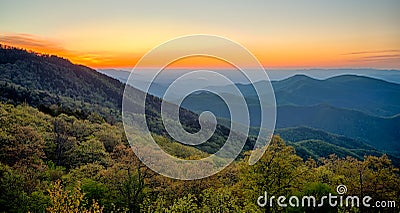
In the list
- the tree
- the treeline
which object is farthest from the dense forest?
the tree

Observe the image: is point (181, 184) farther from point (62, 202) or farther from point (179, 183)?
point (62, 202)

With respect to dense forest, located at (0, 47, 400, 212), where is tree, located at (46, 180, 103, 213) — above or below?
above

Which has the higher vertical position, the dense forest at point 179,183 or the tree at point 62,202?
the tree at point 62,202

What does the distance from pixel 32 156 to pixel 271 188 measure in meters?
32.4

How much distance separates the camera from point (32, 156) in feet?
151

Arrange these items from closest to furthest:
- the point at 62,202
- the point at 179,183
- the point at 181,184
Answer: the point at 62,202
the point at 179,183
the point at 181,184

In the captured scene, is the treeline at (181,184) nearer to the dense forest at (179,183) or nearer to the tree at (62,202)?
the dense forest at (179,183)

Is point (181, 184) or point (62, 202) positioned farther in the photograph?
point (181, 184)

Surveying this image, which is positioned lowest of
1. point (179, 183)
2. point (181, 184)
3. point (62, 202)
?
point (181, 184)

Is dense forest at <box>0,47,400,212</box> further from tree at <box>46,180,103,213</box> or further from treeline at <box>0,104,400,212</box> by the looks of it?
tree at <box>46,180,103,213</box>

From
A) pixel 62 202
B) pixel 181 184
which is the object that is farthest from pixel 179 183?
pixel 62 202

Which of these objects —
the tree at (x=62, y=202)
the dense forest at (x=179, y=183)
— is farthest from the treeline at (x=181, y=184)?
the tree at (x=62, y=202)

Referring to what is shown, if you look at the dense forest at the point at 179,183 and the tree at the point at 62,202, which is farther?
the dense forest at the point at 179,183

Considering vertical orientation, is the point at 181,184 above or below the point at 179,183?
below
